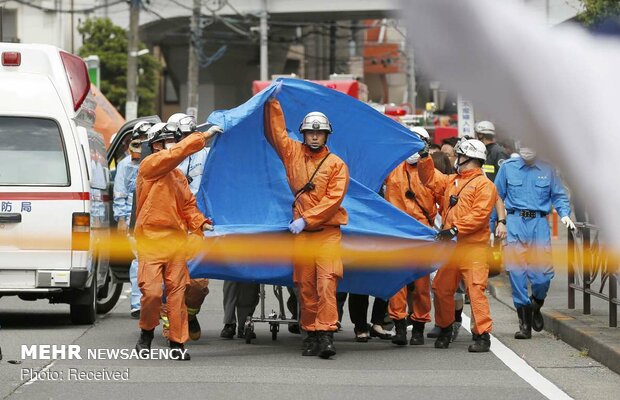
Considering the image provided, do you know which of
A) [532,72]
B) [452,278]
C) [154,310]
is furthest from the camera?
[452,278]

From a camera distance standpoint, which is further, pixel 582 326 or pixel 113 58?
pixel 113 58

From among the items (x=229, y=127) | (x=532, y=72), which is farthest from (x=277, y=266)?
(x=532, y=72)

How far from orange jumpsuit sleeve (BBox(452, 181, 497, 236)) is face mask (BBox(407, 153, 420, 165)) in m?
0.96

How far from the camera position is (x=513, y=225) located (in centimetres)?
1366

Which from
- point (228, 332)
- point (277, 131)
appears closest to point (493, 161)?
point (228, 332)

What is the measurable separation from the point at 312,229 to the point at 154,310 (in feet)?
4.98

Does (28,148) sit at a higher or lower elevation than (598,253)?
higher

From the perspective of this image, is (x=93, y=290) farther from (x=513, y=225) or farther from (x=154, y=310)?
(x=513, y=225)

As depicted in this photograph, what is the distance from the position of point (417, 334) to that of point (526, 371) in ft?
6.84

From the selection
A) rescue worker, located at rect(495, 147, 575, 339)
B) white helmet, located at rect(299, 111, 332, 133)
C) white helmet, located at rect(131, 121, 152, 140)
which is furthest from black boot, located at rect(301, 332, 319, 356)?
white helmet, located at rect(131, 121, 152, 140)

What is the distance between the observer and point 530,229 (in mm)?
13531

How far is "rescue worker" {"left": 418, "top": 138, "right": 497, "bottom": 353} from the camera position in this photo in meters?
12.5

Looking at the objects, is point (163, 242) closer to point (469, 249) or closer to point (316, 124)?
point (316, 124)

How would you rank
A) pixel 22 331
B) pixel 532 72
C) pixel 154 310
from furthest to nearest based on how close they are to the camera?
1. pixel 22 331
2. pixel 154 310
3. pixel 532 72
